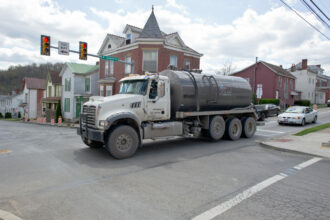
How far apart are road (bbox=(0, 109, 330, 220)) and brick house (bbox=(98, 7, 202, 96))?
50.5ft

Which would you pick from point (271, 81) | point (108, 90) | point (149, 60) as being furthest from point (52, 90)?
point (271, 81)

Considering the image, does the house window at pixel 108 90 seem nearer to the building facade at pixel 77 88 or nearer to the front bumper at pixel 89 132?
the building facade at pixel 77 88

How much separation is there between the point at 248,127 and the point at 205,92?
3748 millimetres

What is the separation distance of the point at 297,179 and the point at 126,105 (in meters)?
5.39

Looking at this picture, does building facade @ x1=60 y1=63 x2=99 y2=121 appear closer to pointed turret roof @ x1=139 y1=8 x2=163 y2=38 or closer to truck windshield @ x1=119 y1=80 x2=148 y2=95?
pointed turret roof @ x1=139 y1=8 x2=163 y2=38

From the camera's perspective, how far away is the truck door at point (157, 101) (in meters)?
8.59

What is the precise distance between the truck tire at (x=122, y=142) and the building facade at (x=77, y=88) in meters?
26.0

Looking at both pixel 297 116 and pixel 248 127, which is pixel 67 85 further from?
pixel 297 116

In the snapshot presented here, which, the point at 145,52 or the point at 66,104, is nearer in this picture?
the point at 145,52

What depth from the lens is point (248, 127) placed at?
12273mm

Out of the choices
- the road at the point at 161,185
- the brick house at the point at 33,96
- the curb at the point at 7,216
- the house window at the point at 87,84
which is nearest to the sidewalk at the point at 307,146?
the road at the point at 161,185

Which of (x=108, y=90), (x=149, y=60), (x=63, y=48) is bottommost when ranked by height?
(x=108, y=90)

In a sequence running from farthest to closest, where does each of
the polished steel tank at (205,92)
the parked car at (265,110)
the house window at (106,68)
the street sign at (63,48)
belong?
the house window at (106,68)
the parked car at (265,110)
the street sign at (63,48)
the polished steel tank at (205,92)

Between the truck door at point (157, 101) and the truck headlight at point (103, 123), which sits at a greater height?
the truck door at point (157, 101)
